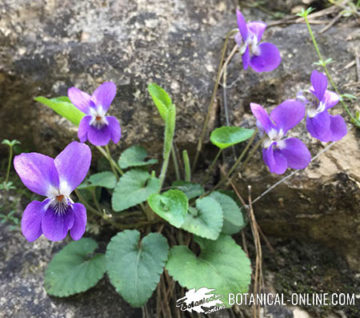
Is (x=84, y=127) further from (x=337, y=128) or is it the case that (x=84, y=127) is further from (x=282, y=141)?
(x=337, y=128)

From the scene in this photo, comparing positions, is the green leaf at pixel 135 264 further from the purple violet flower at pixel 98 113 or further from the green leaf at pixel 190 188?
the purple violet flower at pixel 98 113

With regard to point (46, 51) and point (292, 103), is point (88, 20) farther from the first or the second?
point (292, 103)

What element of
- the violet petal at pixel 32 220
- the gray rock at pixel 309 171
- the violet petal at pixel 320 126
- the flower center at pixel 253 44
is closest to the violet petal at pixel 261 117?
the violet petal at pixel 320 126

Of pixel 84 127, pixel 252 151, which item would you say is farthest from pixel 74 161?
pixel 252 151

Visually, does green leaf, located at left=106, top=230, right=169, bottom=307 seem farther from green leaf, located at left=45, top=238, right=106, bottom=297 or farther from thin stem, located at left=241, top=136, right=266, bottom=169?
thin stem, located at left=241, top=136, right=266, bottom=169

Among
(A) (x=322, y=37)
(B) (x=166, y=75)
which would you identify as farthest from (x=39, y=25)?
(A) (x=322, y=37)
